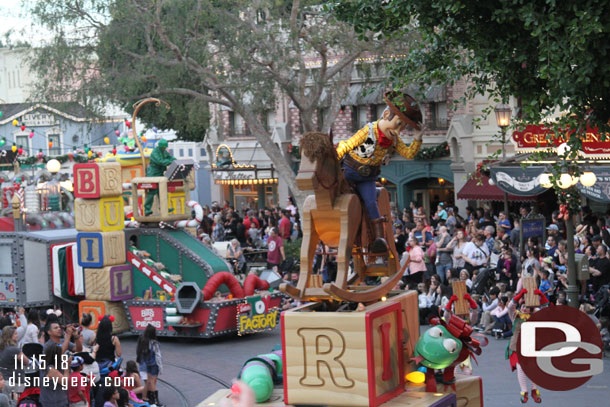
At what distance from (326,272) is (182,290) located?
3871mm

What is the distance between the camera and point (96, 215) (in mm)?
17891

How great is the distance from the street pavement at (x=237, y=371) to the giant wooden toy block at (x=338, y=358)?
4750 mm

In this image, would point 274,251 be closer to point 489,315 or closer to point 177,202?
point 177,202

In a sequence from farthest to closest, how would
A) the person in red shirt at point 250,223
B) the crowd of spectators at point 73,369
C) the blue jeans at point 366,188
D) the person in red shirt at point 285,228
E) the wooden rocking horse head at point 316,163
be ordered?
1. the person in red shirt at point 250,223
2. the person in red shirt at point 285,228
3. the crowd of spectators at point 73,369
4. the blue jeans at point 366,188
5. the wooden rocking horse head at point 316,163

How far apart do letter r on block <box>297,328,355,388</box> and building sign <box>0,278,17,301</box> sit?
11.1 meters

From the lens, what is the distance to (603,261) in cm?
1675

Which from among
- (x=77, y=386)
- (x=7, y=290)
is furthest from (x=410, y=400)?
(x=7, y=290)

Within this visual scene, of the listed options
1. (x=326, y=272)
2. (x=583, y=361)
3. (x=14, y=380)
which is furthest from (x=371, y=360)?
(x=326, y=272)

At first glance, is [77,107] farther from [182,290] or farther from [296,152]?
[296,152]

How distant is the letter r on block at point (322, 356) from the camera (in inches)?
344

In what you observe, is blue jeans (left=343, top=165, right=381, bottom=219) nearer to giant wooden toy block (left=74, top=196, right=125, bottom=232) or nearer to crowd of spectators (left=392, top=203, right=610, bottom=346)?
crowd of spectators (left=392, top=203, right=610, bottom=346)

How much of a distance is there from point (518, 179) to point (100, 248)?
34.6 feet

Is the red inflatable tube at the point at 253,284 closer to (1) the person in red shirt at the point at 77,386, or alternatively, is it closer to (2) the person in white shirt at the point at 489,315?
(2) the person in white shirt at the point at 489,315

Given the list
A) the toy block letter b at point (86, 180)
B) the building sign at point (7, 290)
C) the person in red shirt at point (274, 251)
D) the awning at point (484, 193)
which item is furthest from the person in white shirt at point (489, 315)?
the awning at point (484, 193)
